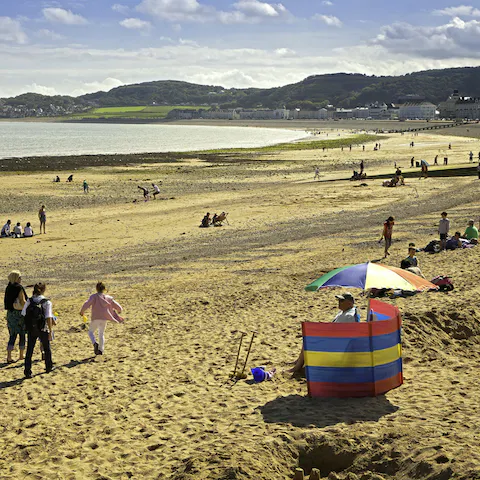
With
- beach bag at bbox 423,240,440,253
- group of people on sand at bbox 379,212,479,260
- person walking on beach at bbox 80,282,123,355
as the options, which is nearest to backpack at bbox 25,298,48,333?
person walking on beach at bbox 80,282,123,355

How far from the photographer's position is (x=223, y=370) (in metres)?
9.99

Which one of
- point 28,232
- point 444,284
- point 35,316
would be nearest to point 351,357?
point 35,316

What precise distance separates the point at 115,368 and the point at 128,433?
264cm

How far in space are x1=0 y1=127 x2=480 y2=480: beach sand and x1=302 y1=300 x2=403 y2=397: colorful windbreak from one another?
0.19 meters

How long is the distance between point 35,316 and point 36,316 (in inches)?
0.6

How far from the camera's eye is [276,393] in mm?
8734

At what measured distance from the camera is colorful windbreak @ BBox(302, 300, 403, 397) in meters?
7.89

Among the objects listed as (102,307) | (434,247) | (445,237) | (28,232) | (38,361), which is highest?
(102,307)

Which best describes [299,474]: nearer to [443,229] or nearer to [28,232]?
[443,229]

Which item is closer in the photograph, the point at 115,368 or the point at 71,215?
the point at 115,368

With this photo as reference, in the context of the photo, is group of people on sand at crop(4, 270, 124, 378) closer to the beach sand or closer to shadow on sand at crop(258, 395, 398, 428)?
the beach sand

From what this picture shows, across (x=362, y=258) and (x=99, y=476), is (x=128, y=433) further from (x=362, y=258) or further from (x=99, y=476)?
(x=362, y=258)

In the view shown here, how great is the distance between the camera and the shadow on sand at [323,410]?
24.7 feet

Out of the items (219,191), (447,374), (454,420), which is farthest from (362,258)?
(219,191)
